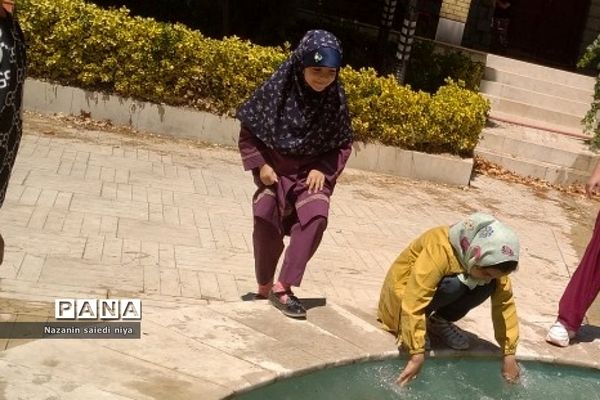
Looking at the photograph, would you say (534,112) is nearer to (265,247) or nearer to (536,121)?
(536,121)

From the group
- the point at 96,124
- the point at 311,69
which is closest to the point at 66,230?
the point at 311,69

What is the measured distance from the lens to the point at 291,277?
4.76 m

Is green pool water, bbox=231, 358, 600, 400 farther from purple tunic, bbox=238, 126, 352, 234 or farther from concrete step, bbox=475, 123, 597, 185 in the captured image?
concrete step, bbox=475, 123, 597, 185

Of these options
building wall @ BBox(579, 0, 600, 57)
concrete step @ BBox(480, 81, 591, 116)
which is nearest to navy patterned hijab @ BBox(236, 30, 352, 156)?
concrete step @ BBox(480, 81, 591, 116)

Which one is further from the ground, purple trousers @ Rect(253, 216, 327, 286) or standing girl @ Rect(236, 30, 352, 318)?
standing girl @ Rect(236, 30, 352, 318)

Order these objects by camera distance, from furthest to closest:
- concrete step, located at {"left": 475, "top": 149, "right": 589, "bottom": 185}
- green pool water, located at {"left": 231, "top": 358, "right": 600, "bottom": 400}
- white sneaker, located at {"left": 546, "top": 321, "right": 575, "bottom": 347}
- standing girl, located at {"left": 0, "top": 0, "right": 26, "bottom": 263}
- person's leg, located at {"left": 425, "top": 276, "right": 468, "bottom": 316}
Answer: concrete step, located at {"left": 475, "top": 149, "right": 589, "bottom": 185} < white sneaker, located at {"left": 546, "top": 321, "right": 575, "bottom": 347} < person's leg, located at {"left": 425, "top": 276, "right": 468, "bottom": 316} < green pool water, located at {"left": 231, "top": 358, "right": 600, "bottom": 400} < standing girl, located at {"left": 0, "top": 0, "right": 26, "bottom": 263}

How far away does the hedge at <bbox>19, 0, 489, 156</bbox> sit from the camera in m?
9.30

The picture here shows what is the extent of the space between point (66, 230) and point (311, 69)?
2285 mm

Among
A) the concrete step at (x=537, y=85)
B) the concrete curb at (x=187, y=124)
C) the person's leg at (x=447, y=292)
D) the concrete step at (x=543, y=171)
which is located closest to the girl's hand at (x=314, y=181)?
the person's leg at (x=447, y=292)

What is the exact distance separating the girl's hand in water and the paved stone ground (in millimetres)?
261

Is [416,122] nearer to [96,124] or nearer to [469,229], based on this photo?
[96,124]

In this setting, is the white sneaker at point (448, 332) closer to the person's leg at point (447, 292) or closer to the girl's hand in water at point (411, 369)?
the person's leg at point (447, 292)

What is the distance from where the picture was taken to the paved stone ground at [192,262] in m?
3.93

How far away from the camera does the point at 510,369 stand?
4.66 meters
